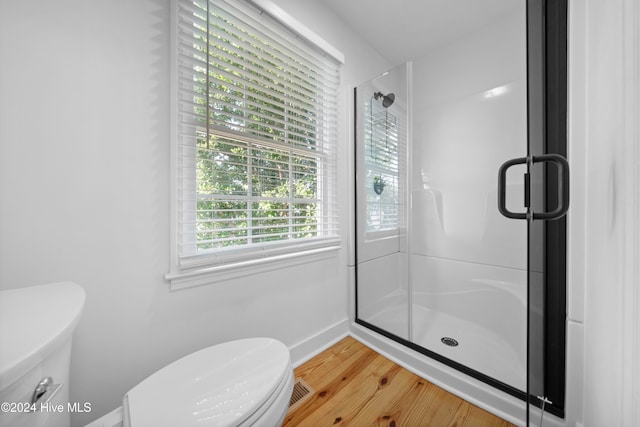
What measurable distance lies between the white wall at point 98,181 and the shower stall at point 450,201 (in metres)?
1.26

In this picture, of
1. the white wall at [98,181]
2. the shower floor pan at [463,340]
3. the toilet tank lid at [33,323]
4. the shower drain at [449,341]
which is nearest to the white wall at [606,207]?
the shower floor pan at [463,340]

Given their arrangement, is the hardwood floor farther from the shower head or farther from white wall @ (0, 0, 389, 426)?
the shower head

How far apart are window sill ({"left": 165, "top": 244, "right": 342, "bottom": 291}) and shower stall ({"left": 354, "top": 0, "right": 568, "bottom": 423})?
571 mm

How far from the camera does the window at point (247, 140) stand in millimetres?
1030

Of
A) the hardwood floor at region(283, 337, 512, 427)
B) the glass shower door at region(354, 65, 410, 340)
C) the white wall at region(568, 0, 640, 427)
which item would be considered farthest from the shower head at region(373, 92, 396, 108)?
the hardwood floor at region(283, 337, 512, 427)

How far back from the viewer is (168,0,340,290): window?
3.38 ft

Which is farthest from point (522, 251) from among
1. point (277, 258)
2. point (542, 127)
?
point (277, 258)

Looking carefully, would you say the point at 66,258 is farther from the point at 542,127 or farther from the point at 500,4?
the point at 500,4

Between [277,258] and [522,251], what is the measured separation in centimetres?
157

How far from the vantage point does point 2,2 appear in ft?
2.22

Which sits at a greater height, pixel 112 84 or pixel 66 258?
pixel 112 84

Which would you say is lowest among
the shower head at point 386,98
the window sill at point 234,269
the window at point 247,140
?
the window sill at point 234,269

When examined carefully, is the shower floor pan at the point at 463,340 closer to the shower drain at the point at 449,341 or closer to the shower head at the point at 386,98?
the shower drain at the point at 449,341

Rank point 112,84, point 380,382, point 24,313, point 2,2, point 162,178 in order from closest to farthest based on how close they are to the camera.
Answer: point 24,313
point 2,2
point 112,84
point 162,178
point 380,382
